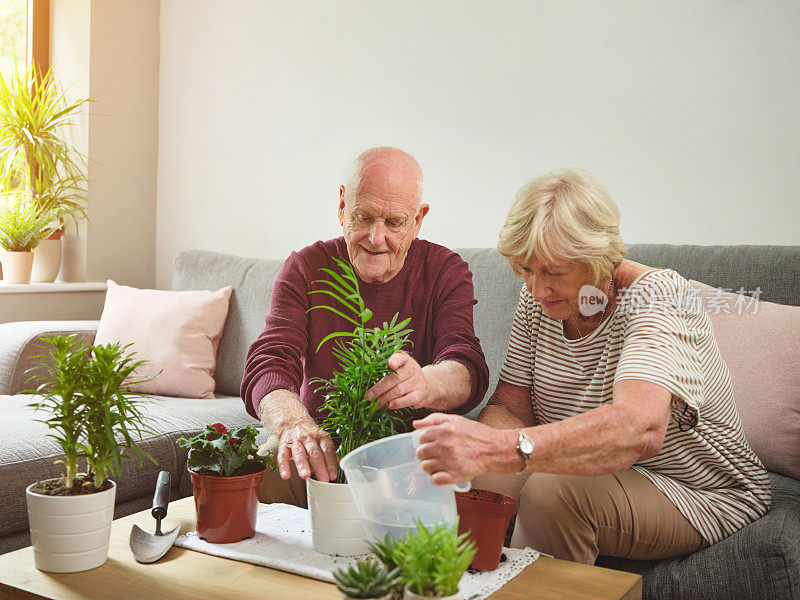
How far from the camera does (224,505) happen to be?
1187mm

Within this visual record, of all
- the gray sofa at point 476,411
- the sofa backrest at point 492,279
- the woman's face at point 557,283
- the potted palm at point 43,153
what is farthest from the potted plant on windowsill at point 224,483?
the potted palm at point 43,153

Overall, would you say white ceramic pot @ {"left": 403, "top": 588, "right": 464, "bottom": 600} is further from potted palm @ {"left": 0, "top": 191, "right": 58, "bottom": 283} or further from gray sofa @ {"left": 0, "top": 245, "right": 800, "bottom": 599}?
potted palm @ {"left": 0, "top": 191, "right": 58, "bottom": 283}

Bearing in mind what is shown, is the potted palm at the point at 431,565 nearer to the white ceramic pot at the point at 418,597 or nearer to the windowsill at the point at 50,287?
the white ceramic pot at the point at 418,597

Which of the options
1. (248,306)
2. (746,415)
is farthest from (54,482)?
(248,306)

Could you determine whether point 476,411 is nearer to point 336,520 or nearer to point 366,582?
point 336,520

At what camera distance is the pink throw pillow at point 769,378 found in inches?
67.3

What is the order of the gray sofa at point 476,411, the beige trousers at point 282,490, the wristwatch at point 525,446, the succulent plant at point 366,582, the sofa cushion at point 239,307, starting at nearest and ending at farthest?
the succulent plant at point 366,582 → the wristwatch at point 525,446 → the gray sofa at point 476,411 → the beige trousers at point 282,490 → the sofa cushion at point 239,307

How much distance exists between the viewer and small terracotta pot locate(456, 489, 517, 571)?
3.58 ft

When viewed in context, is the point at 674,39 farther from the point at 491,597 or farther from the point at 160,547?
the point at 160,547

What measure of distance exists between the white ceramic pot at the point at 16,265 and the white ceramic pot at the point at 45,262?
0.40ft

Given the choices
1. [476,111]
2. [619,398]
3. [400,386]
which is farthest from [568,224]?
[476,111]

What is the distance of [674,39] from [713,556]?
1.61 metres

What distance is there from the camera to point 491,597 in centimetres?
103

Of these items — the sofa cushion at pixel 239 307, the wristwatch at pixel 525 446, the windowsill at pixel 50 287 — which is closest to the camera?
the wristwatch at pixel 525 446
